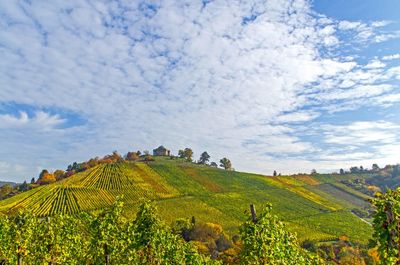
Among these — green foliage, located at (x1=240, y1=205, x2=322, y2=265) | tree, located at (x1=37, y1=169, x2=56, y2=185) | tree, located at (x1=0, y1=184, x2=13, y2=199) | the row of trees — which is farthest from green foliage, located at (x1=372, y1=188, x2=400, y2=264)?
tree, located at (x1=37, y1=169, x2=56, y2=185)

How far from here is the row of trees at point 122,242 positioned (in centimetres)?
1803

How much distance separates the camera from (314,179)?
614 feet

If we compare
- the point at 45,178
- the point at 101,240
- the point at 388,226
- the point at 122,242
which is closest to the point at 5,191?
the point at 45,178

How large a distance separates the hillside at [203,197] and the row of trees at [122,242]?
6777 cm

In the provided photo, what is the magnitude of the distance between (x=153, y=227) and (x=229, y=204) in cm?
9657

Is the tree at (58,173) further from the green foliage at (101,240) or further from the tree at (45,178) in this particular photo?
the green foliage at (101,240)

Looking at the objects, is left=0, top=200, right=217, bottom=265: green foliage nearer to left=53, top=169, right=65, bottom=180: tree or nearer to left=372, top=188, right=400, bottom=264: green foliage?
left=372, top=188, right=400, bottom=264: green foliage

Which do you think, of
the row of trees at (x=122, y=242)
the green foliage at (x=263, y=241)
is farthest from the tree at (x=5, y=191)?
the green foliage at (x=263, y=241)

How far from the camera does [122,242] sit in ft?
76.3

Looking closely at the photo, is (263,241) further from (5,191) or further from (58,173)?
(58,173)

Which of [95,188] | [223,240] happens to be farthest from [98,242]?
[95,188]

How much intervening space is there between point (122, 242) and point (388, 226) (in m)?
15.8

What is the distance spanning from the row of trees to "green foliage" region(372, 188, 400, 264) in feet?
18.6

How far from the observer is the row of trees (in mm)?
18031
